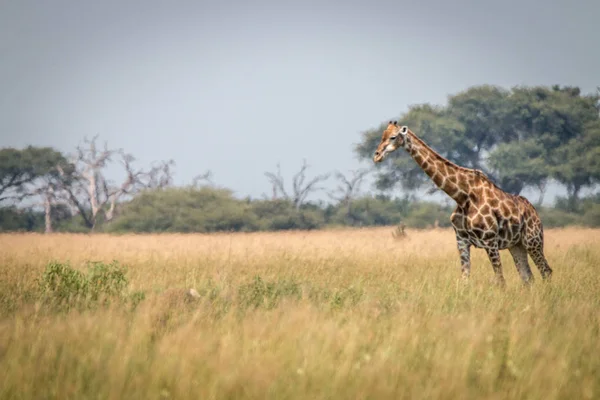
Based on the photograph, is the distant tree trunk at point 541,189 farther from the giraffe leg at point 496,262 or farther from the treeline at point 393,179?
the giraffe leg at point 496,262

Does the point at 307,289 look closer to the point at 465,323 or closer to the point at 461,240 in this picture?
Answer: the point at 461,240

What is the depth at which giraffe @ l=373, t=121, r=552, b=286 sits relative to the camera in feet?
39.6

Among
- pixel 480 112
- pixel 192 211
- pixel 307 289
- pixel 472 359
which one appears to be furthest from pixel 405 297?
pixel 480 112

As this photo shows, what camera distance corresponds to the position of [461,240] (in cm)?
1223

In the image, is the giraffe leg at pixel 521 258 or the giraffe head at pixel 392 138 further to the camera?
the giraffe leg at pixel 521 258

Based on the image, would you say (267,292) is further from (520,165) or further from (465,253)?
(520,165)

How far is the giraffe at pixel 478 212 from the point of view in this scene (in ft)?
39.6

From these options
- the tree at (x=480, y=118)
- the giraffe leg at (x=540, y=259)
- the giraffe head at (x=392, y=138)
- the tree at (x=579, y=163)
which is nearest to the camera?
the giraffe head at (x=392, y=138)

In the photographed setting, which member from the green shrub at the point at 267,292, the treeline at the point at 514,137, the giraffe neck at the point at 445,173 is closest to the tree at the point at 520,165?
the treeline at the point at 514,137

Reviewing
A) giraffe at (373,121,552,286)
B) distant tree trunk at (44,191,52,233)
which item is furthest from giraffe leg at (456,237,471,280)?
distant tree trunk at (44,191,52,233)

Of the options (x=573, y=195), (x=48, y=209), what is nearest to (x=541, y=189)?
(x=573, y=195)

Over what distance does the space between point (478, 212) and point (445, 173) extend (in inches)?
32.2

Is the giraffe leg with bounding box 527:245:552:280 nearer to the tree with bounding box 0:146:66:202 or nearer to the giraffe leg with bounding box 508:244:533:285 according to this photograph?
the giraffe leg with bounding box 508:244:533:285

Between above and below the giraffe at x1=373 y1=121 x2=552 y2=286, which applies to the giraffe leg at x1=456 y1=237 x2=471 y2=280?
below
